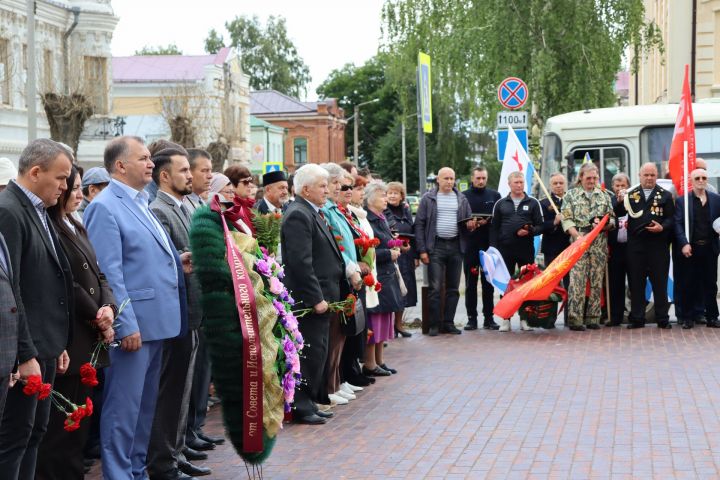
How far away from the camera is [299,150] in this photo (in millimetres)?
100500

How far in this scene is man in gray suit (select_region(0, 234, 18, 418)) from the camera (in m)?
4.96

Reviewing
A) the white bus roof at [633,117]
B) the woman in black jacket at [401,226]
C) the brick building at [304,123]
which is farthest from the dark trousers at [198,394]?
the brick building at [304,123]

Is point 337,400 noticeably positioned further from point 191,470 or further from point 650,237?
point 650,237

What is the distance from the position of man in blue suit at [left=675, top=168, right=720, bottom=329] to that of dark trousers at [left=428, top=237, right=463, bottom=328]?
284cm

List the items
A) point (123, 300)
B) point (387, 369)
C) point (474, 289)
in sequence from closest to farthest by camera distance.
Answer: point (123, 300)
point (387, 369)
point (474, 289)

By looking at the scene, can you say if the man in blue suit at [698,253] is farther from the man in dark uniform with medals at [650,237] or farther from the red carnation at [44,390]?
the red carnation at [44,390]

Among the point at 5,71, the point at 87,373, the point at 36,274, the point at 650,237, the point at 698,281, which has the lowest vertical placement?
the point at 698,281

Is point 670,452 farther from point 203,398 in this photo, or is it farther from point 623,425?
point 203,398

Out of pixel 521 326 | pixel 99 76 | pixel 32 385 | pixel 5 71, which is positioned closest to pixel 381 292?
pixel 521 326

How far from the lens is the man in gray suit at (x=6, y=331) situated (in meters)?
4.96

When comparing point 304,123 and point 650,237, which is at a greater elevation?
point 304,123

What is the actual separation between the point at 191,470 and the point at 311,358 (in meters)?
1.97

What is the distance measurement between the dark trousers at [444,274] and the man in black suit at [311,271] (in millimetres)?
5558

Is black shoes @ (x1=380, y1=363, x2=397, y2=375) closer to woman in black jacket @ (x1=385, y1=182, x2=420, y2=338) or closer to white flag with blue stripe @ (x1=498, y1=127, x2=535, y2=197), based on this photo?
woman in black jacket @ (x1=385, y1=182, x2=420, y2=338)
